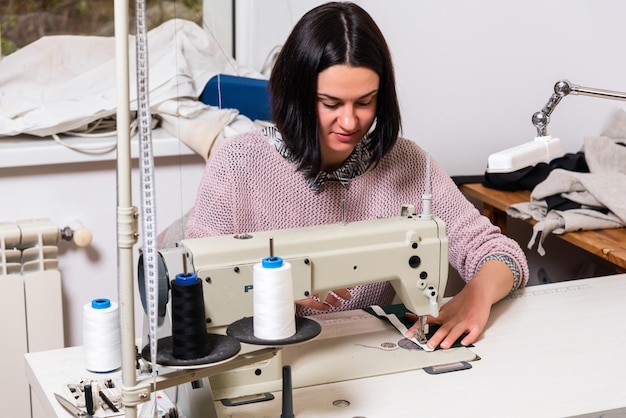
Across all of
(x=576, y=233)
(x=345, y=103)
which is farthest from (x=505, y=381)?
(x=576, y=233)

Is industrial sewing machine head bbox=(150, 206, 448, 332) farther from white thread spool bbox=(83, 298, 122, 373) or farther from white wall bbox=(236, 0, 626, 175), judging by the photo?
white wall bbox=(236, 0, 626, 175)

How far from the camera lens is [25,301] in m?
2.48

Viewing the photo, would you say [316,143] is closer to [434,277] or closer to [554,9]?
[434,277]

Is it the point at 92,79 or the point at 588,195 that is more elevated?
the point at 92,79

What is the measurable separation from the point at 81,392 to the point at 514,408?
67 centimetres

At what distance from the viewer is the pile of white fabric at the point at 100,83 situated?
2.57 metres

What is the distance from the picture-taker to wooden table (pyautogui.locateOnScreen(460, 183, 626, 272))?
2215 millimetres

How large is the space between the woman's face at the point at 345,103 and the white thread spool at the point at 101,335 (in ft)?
2.02

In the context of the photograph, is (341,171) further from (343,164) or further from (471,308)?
(471,308)

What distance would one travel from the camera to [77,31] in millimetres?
2770

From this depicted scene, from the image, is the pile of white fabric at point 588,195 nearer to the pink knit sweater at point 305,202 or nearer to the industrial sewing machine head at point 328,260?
the pink knit sweater at point 305,202

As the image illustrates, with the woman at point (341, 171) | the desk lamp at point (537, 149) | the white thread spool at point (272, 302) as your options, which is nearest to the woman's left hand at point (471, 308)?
the woman at point (341, 171)

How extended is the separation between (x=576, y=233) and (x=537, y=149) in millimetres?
920

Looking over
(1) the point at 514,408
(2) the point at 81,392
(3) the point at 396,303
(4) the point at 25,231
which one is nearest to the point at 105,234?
(4) the point at 25,231
